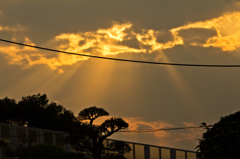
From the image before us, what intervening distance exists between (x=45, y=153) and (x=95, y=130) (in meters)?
8.54

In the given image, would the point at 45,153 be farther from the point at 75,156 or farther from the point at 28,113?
the point at 28,113

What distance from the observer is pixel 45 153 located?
3584 centimetres

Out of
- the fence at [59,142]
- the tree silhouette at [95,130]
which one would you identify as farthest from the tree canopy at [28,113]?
the tree silhouette at [95,130]

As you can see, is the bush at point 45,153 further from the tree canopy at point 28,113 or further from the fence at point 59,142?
the tree canopy at point 28,113

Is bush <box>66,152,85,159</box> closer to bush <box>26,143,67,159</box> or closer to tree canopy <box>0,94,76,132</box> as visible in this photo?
bush <box>26,143,67,159</box>

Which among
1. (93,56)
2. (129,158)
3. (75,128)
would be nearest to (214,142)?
(93,56)

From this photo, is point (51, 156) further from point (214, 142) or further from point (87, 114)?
point (214, 142)

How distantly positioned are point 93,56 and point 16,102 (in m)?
56.4

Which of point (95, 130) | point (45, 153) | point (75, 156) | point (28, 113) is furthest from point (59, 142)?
point (28, 113)

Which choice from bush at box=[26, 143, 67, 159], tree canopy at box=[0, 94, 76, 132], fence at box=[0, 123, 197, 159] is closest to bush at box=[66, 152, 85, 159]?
bush at box=[26, 143, 67, 159]

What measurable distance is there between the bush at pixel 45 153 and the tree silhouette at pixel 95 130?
508 centimetres

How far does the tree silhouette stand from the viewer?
95.9 feet

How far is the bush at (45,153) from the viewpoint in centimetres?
3581

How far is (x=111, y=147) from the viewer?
31641 millimetres
